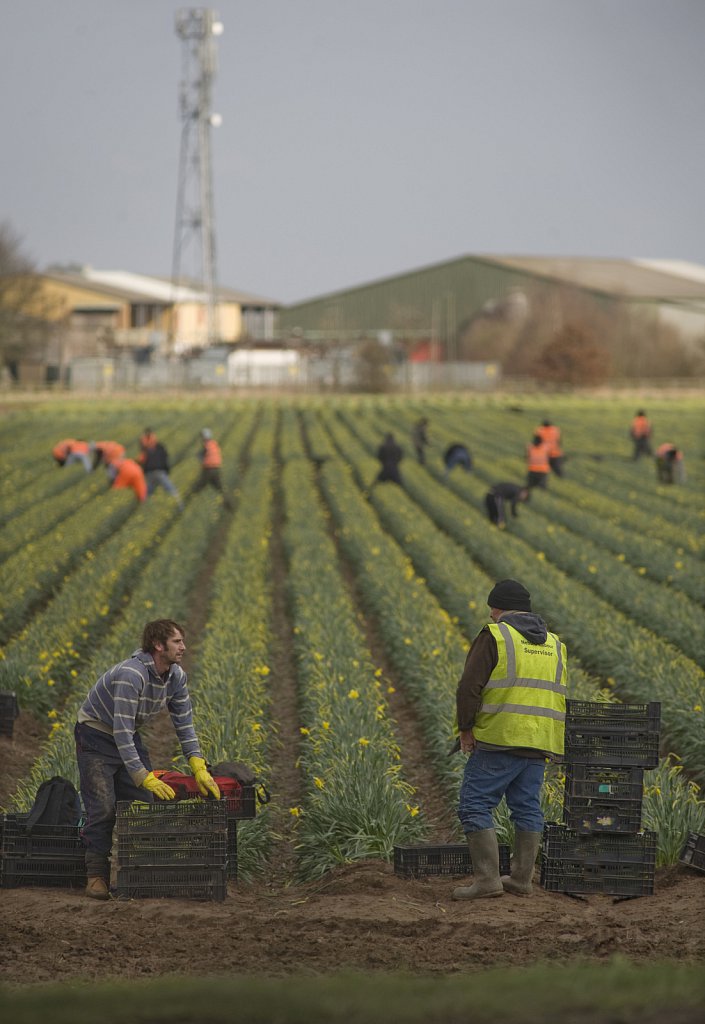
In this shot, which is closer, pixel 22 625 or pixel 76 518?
pixel 22 625

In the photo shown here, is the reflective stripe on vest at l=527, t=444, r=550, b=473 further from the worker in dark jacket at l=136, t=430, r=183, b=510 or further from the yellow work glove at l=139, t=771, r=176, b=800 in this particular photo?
the yellow work glove at l=139, t=771, r=176, b=800

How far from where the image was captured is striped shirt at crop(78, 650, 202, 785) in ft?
23.3

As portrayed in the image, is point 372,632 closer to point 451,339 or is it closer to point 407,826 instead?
point 407,826

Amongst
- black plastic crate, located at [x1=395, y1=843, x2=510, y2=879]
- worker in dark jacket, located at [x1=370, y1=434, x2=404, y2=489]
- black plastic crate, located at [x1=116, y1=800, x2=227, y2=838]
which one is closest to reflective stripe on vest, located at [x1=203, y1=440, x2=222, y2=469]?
worker in dark jacket, located at [x1=370, y1=434, x2=404, y2=489]

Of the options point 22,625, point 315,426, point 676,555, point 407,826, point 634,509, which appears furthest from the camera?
point 315,426

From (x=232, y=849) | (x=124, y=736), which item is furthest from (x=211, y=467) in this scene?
(x=124, y=736)

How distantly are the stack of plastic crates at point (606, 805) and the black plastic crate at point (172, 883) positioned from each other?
1.84 m

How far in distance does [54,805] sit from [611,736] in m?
3.14

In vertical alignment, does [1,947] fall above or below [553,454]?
below

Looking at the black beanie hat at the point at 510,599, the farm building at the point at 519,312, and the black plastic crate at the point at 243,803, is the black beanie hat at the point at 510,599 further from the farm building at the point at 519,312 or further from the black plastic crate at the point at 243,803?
the farm building at the point at 519,312

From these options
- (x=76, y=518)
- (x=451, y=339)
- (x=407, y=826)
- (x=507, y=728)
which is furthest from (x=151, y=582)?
(x=451, y=339)

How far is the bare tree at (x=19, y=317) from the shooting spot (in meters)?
75.4

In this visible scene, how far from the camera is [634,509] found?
2447 cm

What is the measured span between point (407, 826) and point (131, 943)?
7.34 ft
